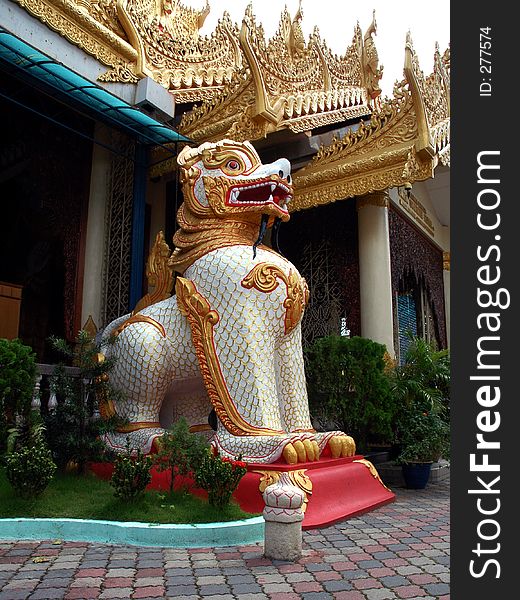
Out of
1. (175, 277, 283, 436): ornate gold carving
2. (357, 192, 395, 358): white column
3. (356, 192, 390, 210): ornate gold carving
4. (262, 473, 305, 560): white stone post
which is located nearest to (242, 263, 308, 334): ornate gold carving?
(175, 277, 283, 436): ornate gold carving

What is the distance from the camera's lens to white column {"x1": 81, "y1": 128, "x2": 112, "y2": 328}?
21.9 ft

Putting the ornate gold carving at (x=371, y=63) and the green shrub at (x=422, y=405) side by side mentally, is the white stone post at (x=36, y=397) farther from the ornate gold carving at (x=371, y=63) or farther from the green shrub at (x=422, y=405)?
the ornate gold carving at (x=371, y=63)

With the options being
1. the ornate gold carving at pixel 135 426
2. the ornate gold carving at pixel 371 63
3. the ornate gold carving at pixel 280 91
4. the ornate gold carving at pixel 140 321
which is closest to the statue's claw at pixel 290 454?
the ornate gold carving at pixel 135 426

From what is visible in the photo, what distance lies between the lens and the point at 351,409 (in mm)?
5938

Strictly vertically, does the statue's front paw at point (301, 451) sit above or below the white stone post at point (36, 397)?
below

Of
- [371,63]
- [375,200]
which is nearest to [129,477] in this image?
[375,200]

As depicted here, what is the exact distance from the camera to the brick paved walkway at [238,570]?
8.11 ft

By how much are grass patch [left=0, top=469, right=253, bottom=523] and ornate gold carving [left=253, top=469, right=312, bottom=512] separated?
0.21 metres

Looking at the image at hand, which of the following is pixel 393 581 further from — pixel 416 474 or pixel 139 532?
pixel 416 474

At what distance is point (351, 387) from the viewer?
6012 mm

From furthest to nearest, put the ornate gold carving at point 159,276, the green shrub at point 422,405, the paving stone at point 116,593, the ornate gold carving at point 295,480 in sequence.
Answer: the green shrub at point 422,405 < the ornate gold carving at point 159,276 < the ornate gold carving at point 295,480 < the paving stone at point 116,593

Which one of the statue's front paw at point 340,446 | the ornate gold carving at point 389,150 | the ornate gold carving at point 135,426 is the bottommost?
the statue's front paw at point 340,446

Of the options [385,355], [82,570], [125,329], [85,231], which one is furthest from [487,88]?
[85,231]

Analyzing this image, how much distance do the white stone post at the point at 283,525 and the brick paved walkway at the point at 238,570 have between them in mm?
60
